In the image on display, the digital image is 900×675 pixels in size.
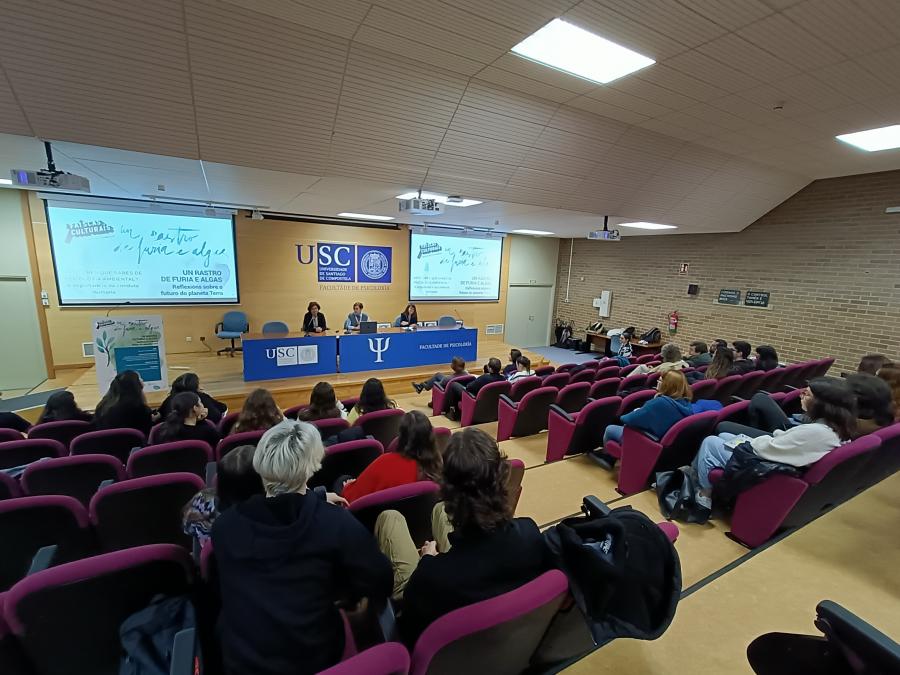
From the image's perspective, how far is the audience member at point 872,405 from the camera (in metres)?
2.43

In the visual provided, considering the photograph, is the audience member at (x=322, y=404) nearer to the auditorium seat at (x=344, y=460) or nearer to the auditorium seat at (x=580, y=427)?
the auditorium seat at (x=344, y=460)

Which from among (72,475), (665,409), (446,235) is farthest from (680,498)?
(446,235)

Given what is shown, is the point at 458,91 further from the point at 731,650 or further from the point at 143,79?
the point at 731,650

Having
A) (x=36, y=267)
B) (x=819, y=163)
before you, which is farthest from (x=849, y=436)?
(x=36, y=267)

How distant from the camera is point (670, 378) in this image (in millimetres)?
3037

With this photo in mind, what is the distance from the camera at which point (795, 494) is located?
2.13 metres

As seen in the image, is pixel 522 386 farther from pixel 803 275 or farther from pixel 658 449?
pixel 803 275

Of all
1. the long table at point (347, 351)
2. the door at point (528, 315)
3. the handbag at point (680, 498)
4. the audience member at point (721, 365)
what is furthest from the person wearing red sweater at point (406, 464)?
the door at point (528, 315)

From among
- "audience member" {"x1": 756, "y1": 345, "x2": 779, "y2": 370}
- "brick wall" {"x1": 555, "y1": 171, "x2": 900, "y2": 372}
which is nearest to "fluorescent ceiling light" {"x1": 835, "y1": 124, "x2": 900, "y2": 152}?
"brick wall" {"x1": 555, "y1": 171, "x2": 900, "y2": 372}

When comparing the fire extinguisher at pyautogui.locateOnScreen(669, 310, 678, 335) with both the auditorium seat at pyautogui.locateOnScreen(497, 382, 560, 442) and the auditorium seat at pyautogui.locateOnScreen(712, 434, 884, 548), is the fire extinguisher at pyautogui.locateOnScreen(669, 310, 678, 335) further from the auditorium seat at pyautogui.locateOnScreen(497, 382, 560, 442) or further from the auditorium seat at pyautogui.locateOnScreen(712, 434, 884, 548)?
the auditorium seat at pyautogui.locateOnScreen(712, 434, 884, 548)

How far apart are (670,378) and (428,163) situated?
3.26 metres

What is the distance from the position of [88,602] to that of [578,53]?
396 cm

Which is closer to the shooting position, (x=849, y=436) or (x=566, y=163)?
(x=849, y=436)

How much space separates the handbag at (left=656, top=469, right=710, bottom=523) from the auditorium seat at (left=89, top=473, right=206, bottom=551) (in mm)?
2840
